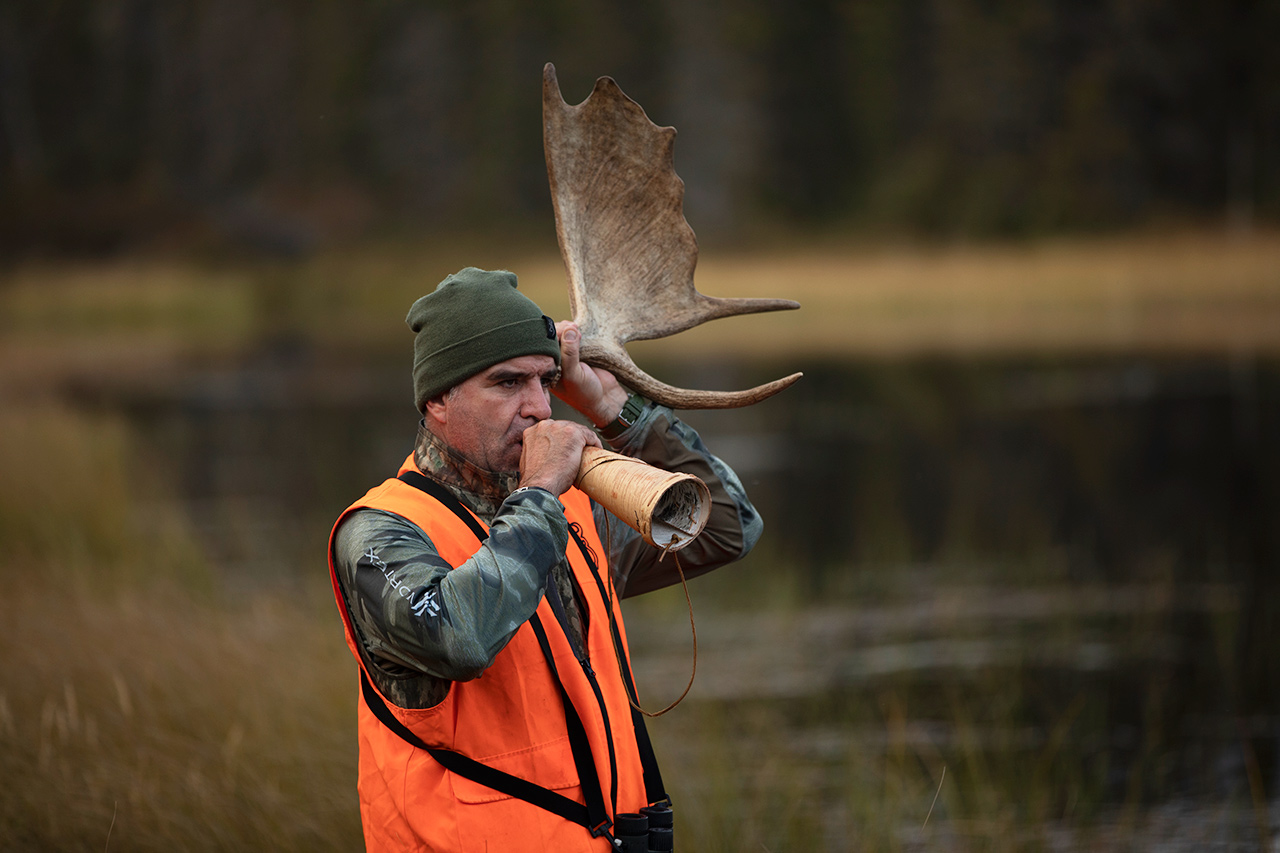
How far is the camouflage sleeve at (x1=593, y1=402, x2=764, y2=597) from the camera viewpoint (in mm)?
3461

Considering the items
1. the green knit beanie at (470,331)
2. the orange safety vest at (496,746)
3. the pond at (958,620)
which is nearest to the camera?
the orange safety vest at (496,746)

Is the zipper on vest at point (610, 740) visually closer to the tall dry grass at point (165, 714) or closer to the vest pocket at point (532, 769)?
the vest pocket at point (532, 769)

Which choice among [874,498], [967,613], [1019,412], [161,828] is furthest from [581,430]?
[1019,412]

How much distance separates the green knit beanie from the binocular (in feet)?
3.36

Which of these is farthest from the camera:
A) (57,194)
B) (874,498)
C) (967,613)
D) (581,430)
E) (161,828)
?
(57,194)

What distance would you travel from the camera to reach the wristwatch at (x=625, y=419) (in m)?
3.50

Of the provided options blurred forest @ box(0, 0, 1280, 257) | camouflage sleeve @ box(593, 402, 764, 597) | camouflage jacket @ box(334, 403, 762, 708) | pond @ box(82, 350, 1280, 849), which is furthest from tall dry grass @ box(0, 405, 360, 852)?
blurred forest @ box(0, 0, 1280, 257)

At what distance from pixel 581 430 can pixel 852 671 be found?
6735mm

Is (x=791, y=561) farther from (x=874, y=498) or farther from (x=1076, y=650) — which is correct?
(x=874, y=498)

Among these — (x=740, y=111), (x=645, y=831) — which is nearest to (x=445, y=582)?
(x=645, y=831)

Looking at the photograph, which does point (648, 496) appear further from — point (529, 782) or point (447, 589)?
point (529, 782)

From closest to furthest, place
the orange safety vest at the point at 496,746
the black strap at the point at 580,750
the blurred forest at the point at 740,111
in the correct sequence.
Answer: the orange safety vest at the point at 496,746 → the black strap at the point at 580,750 → the blurred forest at the point at 740,111

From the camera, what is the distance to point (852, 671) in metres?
9.16

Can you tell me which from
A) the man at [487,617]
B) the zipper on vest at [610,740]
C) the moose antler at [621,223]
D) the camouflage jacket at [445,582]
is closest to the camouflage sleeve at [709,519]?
the moose antler at [621,223]
